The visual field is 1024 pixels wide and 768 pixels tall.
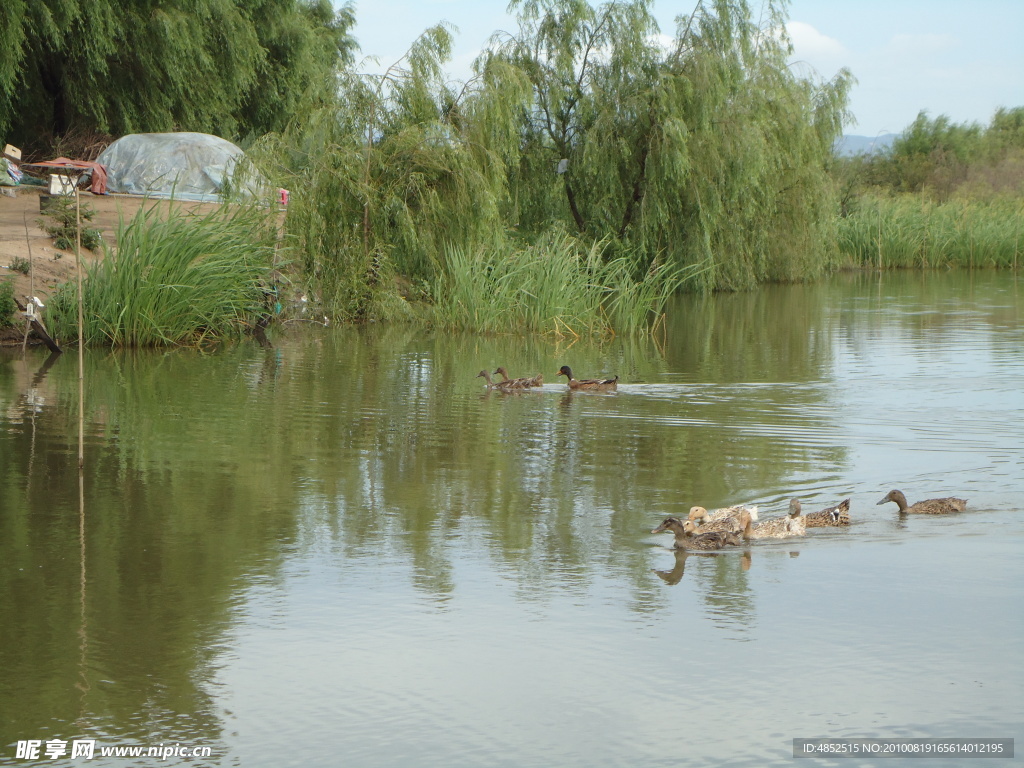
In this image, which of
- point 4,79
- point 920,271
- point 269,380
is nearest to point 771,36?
point 920,271

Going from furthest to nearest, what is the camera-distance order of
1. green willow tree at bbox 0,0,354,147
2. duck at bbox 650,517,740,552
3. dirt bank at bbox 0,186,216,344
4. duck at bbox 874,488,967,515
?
green willow tree at bbox 0,0,354,147, dirt bank at bbox 0,186,216,344, duck at bbox 874,488,967,515, duck at bbox 650,517,740,552

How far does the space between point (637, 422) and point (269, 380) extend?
4.60 m

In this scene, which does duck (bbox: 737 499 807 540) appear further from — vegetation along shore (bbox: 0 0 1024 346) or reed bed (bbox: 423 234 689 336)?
reed bed (bbox: 423 234 689 336)

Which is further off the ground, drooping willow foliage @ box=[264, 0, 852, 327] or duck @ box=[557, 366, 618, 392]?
drooping willow foliage @ box=[264, 0, 852, 327]

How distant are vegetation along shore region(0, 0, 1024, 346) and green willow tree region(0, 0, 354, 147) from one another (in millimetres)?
78

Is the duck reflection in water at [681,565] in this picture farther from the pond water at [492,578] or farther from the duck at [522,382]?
the duck at [522,382]

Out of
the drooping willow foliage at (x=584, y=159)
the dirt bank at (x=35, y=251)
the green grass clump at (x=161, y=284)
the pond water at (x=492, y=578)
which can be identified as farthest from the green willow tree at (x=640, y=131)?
the pond water at (x=492, y=578)

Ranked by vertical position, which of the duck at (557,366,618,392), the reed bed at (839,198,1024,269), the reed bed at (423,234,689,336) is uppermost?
the reed bed at (839,198,1024,269)

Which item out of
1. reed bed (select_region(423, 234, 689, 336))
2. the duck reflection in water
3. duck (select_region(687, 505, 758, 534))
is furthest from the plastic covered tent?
the duck reflection in water

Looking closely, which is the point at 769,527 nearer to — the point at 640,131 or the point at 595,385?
the point at 595,385

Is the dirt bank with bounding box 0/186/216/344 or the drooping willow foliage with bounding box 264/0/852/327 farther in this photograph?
the drooping willow foliage with bounding box 264/0/852/327

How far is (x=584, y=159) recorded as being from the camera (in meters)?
28.1

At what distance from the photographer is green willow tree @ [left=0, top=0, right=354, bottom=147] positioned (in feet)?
88.1

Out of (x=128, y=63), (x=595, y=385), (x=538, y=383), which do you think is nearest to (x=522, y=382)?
(x=538, y=383)
